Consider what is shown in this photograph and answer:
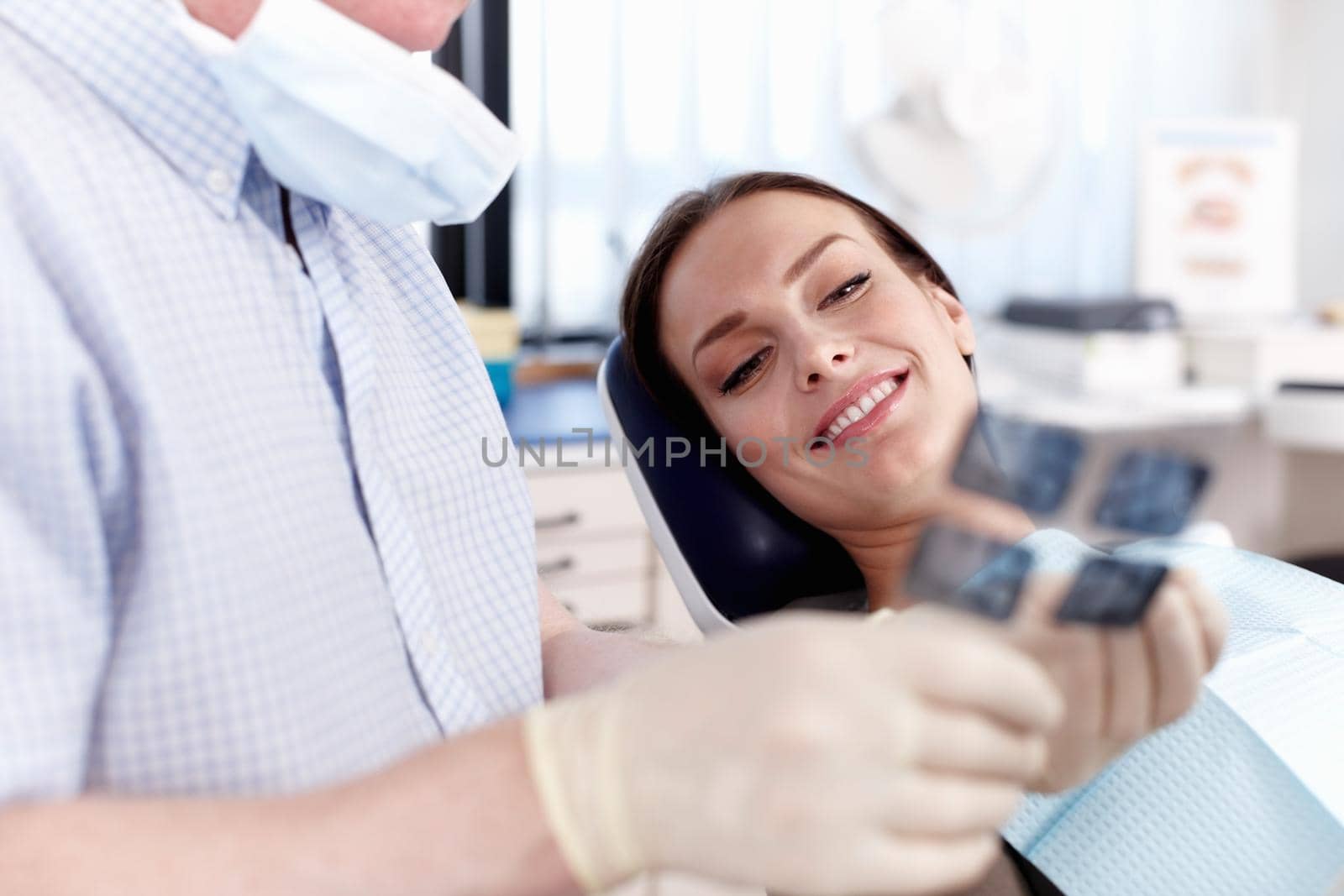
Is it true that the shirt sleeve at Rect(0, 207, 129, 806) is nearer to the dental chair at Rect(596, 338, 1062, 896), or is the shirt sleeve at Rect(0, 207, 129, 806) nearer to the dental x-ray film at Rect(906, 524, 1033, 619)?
the dental x-ray film at Rect(906, 524, 1033, 619)

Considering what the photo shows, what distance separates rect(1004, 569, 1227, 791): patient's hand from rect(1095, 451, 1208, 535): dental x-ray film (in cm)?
3

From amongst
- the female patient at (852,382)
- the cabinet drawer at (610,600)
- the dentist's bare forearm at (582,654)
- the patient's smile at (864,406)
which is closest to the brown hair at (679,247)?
the female patient at (852,382)

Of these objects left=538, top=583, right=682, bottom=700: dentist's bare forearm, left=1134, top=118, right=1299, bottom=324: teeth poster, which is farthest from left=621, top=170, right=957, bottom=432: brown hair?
left=1134, top=118, right=1299, bottom=324: teeth poster

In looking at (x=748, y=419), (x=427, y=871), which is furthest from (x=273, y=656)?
(x=748, y=419)

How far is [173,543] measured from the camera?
633 millimetres

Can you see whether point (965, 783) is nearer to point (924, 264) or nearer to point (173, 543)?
point (173, 543)

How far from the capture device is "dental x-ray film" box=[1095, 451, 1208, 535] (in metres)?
0.64

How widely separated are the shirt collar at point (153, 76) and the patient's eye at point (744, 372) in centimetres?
67

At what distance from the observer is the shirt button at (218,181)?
729mm

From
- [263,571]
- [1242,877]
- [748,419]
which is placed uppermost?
[263,571]

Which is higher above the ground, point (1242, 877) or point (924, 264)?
point (924, 264)

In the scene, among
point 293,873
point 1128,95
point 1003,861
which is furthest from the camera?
point 1128,95

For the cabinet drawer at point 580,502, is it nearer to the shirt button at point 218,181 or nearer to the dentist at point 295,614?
the dentist at point 295,614

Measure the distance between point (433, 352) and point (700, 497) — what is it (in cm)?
50
